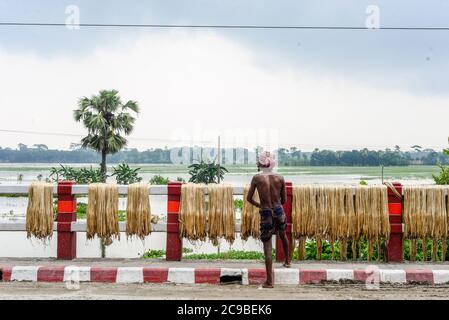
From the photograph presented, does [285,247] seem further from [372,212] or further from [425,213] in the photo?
[425,213]

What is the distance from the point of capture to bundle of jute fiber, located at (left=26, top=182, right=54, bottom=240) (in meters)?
9.47

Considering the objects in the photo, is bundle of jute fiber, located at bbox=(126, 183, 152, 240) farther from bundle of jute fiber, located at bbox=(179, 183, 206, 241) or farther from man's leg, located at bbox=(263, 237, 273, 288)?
man's leg, located at bbox=(263, 237, 273, 288)

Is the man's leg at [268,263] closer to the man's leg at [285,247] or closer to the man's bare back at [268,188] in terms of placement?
the man's leg at [285,247]

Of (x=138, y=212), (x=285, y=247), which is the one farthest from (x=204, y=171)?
(x=285, y=247)

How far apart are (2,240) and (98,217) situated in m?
13.0

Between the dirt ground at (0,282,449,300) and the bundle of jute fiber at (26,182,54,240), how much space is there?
3.82 ft

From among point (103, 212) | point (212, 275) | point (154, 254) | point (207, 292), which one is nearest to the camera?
point (207, 292)

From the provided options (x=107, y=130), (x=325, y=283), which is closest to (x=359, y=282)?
(x=325, y=283)

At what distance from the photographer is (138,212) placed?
9477 mm

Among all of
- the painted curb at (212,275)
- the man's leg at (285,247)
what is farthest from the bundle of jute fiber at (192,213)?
the man's leg at (285,247)

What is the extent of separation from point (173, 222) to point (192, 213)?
0.31 meters

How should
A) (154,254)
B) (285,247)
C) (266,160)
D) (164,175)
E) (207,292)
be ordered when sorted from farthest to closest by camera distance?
(164,175) < (154,254) < (285,247) < (266,160) < (207,292)

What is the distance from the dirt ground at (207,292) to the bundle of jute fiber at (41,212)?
1165 millimetres
